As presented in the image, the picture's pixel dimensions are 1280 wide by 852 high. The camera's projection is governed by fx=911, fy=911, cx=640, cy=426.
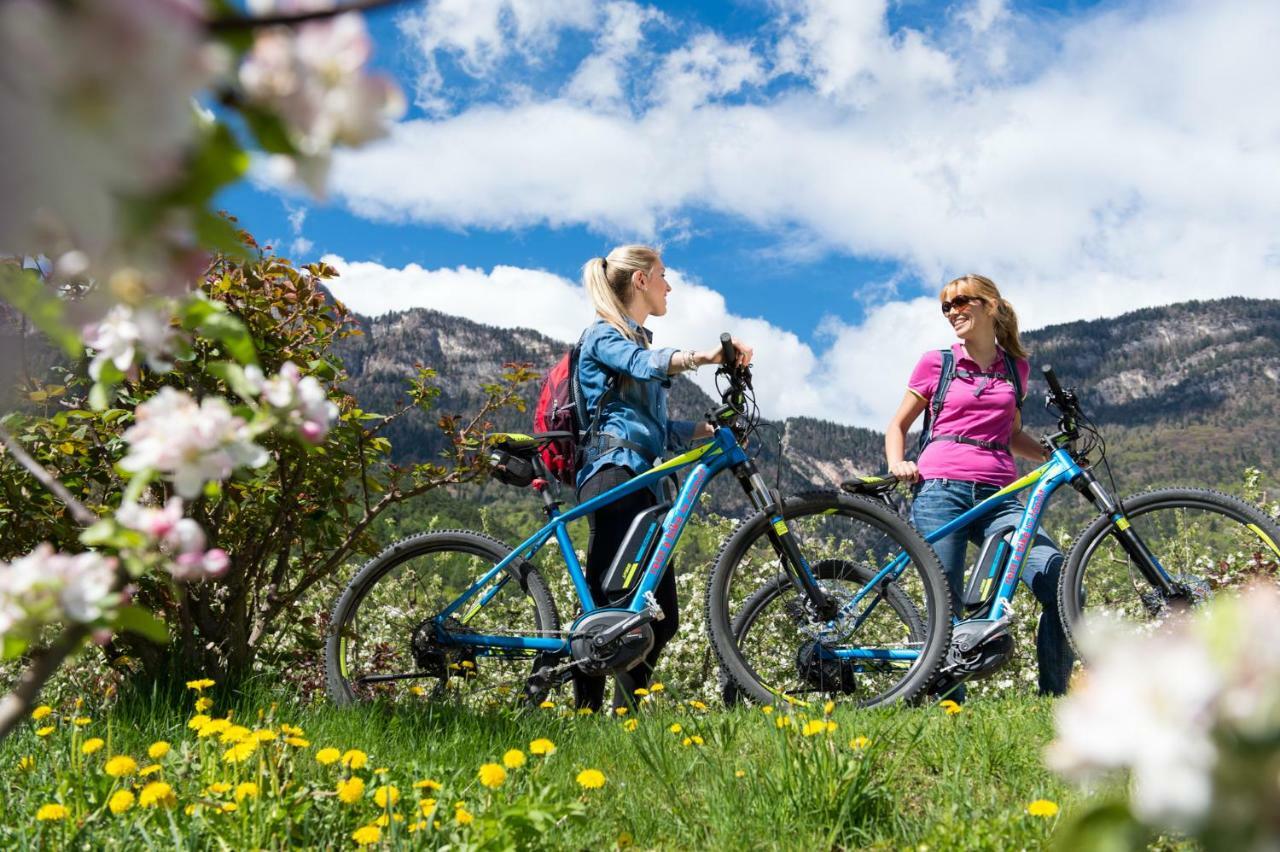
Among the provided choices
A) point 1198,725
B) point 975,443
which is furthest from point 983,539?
point 1198,725

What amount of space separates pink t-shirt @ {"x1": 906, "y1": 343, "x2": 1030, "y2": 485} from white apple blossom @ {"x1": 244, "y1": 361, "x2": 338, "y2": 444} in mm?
4106

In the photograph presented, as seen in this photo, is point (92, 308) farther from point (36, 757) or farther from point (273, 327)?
point (273, 327)

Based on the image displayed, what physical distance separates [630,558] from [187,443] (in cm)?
342

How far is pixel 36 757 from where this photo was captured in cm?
290

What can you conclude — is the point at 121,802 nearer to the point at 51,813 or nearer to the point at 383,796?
the point at 51,813

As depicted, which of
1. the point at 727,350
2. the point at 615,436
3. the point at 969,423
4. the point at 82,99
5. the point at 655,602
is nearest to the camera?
the point at 82,99

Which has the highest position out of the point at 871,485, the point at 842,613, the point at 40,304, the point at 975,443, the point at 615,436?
the point at 975,443

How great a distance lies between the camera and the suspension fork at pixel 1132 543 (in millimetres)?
4430

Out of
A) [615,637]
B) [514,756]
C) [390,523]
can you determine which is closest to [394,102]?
[514,756]

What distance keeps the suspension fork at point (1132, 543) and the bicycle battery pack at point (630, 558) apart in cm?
220

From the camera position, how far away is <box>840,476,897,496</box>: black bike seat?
4.51 meters

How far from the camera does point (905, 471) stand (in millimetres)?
4734

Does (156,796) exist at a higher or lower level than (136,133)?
lower

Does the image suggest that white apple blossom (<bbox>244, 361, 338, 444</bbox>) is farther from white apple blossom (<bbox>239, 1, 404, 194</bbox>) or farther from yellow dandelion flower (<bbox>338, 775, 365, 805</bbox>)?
yellow dandelion flower (<bbox>338, 775, 365, 805</bbox>)
